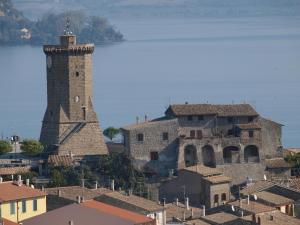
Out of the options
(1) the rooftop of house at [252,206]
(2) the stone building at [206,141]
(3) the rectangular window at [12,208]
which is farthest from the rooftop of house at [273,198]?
(3) the rectangular window at [12,208]

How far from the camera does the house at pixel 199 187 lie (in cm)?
4066

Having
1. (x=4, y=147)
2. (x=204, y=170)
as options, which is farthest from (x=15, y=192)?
(x=4, y=147)

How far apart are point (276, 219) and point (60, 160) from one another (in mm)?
11967

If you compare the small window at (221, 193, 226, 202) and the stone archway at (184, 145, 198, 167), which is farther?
the stone archway at (184, 145, 198, 167)

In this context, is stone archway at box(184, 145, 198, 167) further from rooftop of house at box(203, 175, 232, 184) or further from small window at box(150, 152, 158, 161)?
rooftop of house at box(203, 175, 232, 184)

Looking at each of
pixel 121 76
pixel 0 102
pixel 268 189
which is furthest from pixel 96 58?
pixel 268 189

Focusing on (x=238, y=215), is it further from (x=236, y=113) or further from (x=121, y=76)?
(x=121, y=76)

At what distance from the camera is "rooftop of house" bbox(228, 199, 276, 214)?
33.8 meters

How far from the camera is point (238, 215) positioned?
34188 mm

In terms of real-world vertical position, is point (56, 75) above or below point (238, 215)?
above

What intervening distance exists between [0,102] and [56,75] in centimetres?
3988

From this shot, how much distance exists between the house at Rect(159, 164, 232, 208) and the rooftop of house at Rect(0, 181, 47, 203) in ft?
26.0

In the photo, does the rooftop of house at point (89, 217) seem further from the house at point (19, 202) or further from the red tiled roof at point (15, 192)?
the red tiled roof at point (15, 192)

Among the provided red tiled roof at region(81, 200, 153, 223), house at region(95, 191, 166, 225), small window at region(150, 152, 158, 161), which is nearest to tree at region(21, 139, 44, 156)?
small window at region(150, 152, 158, 161)
